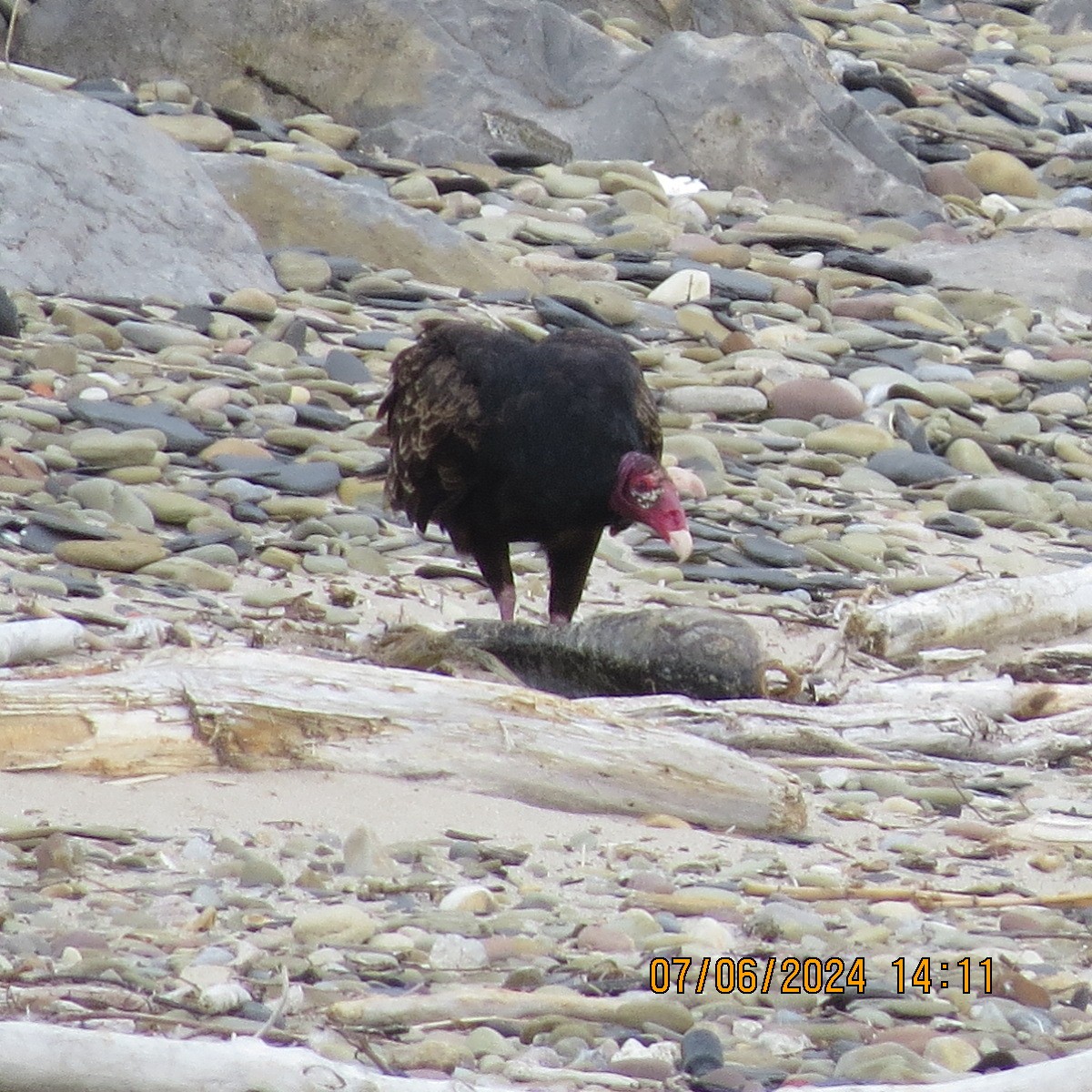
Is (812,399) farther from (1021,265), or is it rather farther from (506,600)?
(1021,265)

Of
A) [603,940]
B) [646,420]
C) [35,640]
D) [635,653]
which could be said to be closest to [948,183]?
[646,420]

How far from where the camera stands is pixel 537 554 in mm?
6207

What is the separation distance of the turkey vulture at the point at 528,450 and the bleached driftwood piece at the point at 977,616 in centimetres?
55

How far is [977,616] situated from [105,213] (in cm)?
399

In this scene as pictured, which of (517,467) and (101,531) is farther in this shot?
(101,531)

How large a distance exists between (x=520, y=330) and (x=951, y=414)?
1664 mm

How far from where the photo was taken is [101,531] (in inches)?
214

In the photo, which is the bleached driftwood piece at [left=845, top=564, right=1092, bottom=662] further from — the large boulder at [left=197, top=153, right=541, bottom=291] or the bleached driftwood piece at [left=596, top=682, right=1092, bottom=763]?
the large boulder at [left=197, top=153, right=541, bottom=291]

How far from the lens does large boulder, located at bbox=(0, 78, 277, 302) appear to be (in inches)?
298

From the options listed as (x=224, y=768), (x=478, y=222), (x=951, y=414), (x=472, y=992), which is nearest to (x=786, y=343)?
(x=951, y=414)

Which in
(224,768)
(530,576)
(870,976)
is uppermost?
(870,976)

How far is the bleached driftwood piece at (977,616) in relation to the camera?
517 centimetres

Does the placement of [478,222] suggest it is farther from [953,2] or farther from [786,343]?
[953,2]
